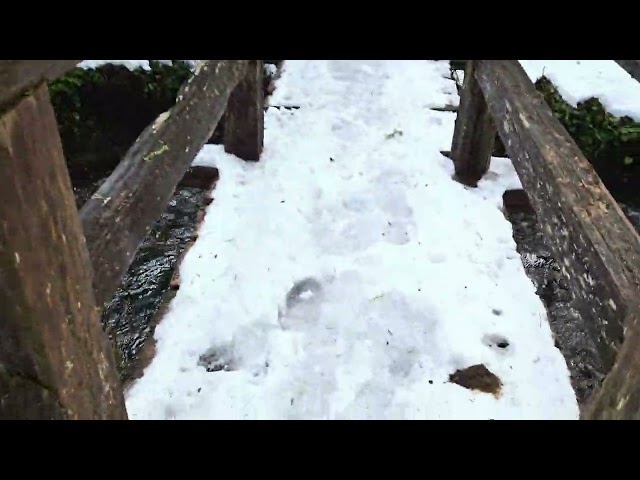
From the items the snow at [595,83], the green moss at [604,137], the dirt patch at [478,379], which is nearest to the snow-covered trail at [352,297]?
the dirt patch at [478,379]

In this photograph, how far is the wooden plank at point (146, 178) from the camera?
2150 mm

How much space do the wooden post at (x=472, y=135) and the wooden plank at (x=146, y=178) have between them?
1.65 meters

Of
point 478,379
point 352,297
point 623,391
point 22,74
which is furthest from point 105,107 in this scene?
point 623,391

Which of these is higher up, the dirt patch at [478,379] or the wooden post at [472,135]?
the wooden post at [472,135]

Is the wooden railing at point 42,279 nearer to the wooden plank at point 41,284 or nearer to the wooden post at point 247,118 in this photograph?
the wooden plank at point 41,284

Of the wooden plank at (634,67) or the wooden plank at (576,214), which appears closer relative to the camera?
the wooden plank at (576,214)

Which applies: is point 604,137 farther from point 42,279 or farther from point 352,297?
point 42,279

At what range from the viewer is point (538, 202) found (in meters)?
2.82

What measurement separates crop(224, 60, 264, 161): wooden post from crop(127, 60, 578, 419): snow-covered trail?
0.09m

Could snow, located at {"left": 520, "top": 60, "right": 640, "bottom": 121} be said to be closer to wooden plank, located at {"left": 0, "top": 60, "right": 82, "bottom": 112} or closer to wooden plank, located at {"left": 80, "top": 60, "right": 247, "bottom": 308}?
wooden plank, located at {"left": 80, "top": 60, "right": 247, "bottom": 308}

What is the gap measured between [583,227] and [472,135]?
2.07m

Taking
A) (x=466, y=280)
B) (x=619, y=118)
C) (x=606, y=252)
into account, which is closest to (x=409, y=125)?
(x=619, y=118)
